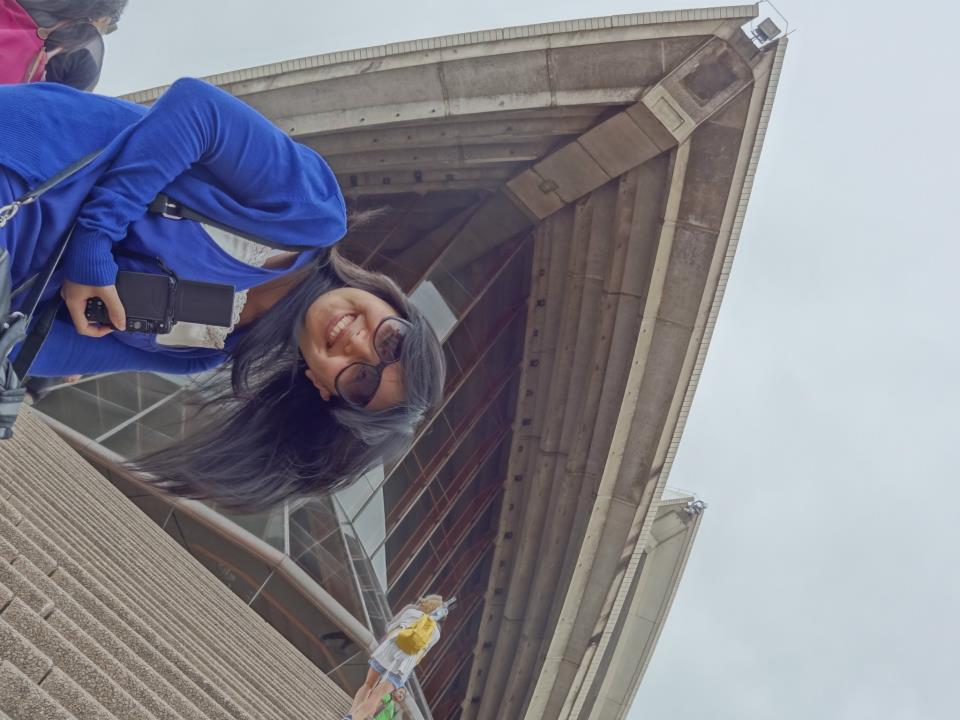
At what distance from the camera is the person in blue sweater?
2199 mm

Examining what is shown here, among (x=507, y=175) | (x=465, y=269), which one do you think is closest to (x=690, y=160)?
(x=507, y=175)

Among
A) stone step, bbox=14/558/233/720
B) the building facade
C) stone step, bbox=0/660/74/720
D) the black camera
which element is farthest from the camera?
the building facade

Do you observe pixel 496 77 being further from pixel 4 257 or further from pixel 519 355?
pixel 4 257

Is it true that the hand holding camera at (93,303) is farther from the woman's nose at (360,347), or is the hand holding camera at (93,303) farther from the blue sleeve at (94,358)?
the woman's nose at (360,347)

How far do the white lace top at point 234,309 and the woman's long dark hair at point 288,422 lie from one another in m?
0.14

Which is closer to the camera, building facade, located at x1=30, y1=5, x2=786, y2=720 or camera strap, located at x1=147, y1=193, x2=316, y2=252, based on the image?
camera strap, located at x1=147, y1=193, x2=316, y2=252

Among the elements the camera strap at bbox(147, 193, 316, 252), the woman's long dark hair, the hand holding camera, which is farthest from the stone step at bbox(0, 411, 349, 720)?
the camera strap at bbox(147, 193, 316, 252)

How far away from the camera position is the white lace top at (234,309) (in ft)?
8.44

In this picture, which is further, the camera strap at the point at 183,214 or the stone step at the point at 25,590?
the stone step at the point at 25,590

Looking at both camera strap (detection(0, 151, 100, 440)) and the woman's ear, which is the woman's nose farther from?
camera strap (detection(0, 151, 100, 440))

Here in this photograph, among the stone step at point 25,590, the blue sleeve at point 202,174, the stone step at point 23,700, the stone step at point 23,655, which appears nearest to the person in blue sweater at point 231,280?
the blue sleeve at point 202,174

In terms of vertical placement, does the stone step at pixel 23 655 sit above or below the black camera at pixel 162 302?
below

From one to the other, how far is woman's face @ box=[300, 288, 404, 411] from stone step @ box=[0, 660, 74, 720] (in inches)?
51.7

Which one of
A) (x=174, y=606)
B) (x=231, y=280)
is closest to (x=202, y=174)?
(x=231, y=280)
